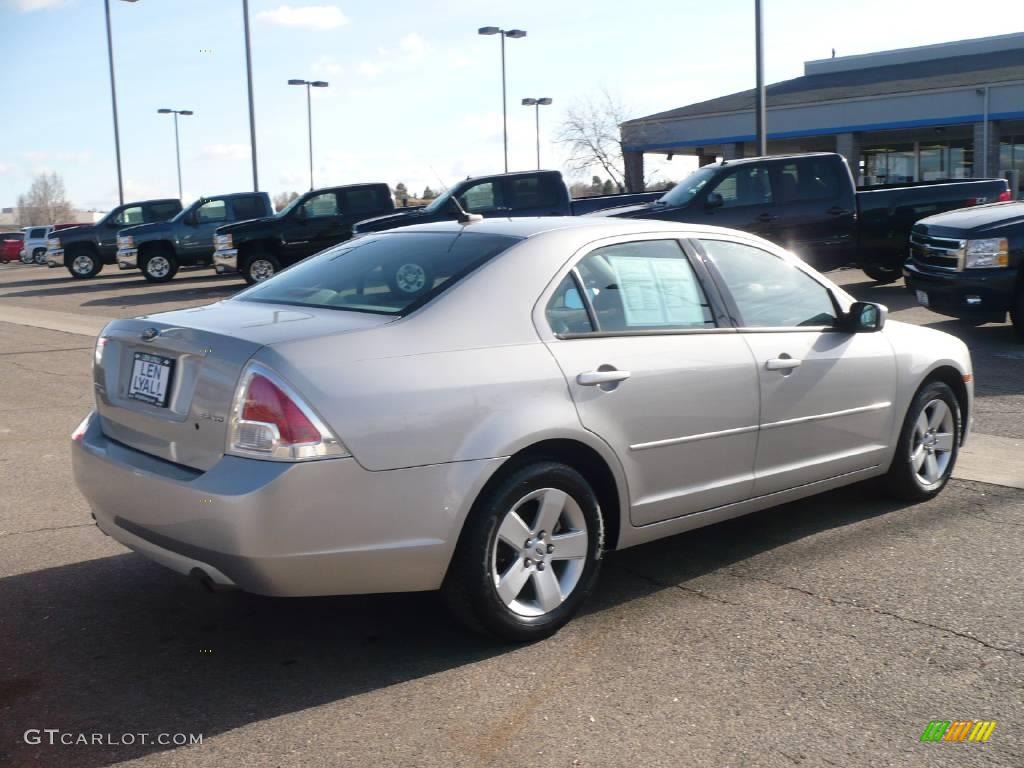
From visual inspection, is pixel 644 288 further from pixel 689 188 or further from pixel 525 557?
pixel 689 188

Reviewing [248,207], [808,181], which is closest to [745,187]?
[808,181]

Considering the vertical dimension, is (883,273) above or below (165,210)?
below

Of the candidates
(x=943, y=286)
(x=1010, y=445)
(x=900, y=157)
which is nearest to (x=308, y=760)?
(x=1010, y=445)

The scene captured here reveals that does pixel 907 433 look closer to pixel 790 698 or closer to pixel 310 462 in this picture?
pixel 790 698

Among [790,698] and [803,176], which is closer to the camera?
[790,698]

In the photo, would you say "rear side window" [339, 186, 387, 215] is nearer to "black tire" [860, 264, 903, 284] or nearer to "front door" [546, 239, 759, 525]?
"black tire" [860, 264, 903, 284]

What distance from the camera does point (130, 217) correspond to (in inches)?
1177

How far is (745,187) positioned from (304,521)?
14.1 meters

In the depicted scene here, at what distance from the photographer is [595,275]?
4.58m

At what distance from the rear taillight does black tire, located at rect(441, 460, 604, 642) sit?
0.62 meters

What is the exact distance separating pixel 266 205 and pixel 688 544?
23.2 m

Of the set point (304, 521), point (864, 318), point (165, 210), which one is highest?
point (165, 210)

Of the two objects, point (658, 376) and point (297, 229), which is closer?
point (658, 376)

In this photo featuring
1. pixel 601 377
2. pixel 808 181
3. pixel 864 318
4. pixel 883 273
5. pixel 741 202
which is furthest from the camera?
pixel 883 273
